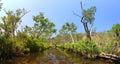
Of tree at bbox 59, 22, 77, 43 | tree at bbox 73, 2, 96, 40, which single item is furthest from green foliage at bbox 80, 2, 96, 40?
tree at bbox 59, 22, 77, 43

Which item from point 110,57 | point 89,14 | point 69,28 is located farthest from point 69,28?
point 110,57

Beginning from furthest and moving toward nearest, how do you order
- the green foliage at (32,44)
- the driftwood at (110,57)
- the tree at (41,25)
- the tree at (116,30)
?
the tree at (41,25) < the green foliage at (32,44) < the tree at (116,30) < the driftwood at (110,57)

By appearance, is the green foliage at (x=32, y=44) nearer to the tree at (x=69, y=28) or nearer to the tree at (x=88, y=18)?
the tree at (x=88, y=18)

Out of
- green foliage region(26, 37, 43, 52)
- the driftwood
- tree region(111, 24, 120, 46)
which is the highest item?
tree region(111, 24, 120, 46)

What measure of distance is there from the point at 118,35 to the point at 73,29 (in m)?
42.7

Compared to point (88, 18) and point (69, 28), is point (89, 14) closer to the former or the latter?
point (88, 18)

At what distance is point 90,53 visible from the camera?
76.9 ft

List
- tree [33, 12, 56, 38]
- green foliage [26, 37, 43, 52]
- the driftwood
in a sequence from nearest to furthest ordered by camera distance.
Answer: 1. the driftwood
2. green foliage [26, 37, 43, 52]
3. tree [33, 12, 56, 38]

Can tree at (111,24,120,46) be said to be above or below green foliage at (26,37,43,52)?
above

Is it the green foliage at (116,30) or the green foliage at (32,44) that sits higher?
the green foliage at (116,30)

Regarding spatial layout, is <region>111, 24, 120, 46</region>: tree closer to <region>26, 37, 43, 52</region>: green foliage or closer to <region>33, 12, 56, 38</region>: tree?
<region>26, 37, 43, 52</region>: green foliage

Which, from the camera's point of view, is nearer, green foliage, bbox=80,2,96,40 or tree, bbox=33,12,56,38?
green foliage, bbox=80,2,96,40

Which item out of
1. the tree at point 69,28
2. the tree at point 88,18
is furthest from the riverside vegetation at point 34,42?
the tree at point 69,28

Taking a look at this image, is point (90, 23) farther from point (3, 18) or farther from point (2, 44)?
point (2, 44)
